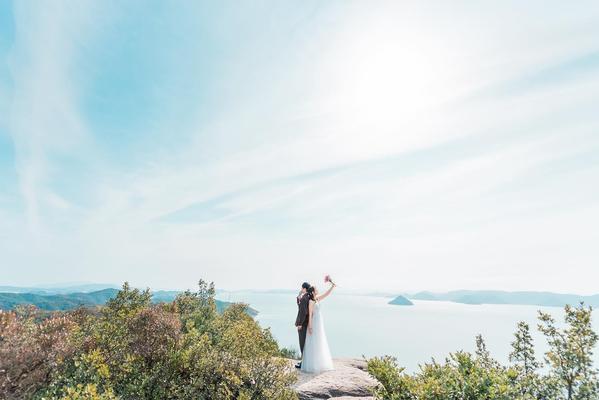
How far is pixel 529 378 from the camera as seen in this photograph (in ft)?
19.6

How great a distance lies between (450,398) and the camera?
234 inches

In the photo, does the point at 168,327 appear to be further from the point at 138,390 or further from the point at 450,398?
the point at 450,398

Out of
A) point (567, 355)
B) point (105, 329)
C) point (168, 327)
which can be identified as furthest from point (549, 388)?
point (105, 329)

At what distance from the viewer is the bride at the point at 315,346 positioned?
13.3m

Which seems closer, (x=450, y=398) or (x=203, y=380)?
(x=450, y=398)

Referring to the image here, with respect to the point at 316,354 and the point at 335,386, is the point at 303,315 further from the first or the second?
the point at 335,386

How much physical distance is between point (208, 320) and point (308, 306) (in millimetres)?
13279

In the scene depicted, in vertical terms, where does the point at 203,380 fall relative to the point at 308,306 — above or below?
below

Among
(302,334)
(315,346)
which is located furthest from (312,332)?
(302,334)

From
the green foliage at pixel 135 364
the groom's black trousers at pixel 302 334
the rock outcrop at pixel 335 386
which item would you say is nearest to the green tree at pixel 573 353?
the rock outcrop at pixel 335 386

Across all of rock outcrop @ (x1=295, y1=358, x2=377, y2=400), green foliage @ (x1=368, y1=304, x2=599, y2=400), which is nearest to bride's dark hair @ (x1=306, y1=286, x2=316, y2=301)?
rock outcrop @ (x1=295, y1=358, x2=377, y2=400)

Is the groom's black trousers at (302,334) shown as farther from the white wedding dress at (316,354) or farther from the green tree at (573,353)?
the green tree at (573,353)

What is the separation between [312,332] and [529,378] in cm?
868

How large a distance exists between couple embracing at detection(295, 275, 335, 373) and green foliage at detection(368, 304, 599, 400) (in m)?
6.67
